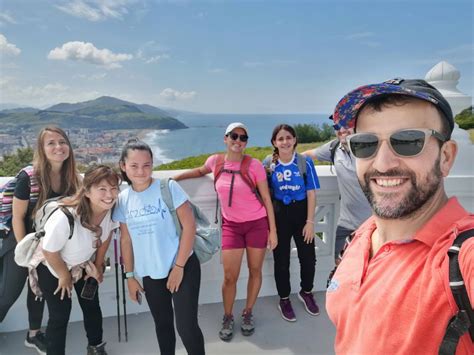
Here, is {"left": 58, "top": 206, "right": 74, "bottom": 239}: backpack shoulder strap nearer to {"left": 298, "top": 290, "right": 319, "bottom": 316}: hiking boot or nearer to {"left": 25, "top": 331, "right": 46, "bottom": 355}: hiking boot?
{"left": 25, "top": 331, "right": 46, "bottom": 355}: hiking boot

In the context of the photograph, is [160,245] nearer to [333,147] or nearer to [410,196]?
[410,196]

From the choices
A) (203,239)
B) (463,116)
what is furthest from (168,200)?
(463,116)

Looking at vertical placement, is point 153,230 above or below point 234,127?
below

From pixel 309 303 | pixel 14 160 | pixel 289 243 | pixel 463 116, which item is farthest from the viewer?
pixel 14 160

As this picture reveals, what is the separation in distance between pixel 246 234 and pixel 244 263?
28.4 inches

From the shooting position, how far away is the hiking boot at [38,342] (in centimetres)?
235

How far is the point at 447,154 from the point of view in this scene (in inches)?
34.8

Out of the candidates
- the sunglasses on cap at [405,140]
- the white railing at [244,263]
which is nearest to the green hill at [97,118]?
the white railing at [244,263]

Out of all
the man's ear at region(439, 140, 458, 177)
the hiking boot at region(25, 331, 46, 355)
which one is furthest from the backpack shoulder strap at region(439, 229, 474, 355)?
the hiking boot at region(25, 331, 46, 355)

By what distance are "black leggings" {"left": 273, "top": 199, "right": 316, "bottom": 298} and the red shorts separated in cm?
20

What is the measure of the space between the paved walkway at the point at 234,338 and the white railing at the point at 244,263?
13cm

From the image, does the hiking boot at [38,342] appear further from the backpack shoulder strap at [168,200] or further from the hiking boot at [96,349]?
the backpack shoulder strap at [168,200]

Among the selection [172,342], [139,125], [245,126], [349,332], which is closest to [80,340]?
[172,342]

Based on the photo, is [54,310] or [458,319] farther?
[54,310]
